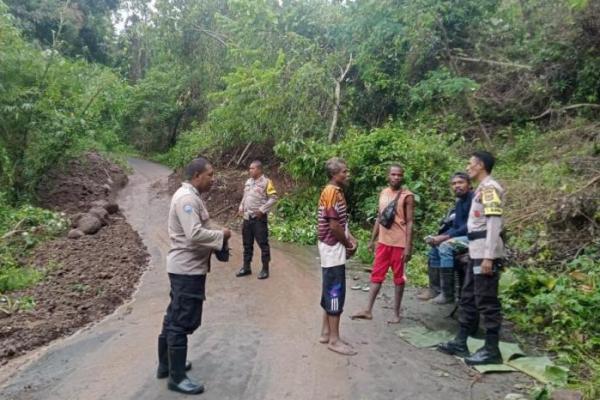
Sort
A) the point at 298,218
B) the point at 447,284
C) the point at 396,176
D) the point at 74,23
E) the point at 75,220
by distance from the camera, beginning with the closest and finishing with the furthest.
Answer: the point at 396,176 < the point at 447,284 < the point at 75,220 < the point at 298,218 < the point at 74,23

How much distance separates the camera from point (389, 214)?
18.0ft

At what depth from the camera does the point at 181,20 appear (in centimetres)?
1994

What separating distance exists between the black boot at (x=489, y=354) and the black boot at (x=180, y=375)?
8.00ft

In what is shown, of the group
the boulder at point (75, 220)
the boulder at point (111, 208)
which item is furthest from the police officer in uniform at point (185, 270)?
the boulder at point (111, 208)

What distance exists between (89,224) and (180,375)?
25.3 ft

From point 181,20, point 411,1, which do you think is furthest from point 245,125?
point 181,20

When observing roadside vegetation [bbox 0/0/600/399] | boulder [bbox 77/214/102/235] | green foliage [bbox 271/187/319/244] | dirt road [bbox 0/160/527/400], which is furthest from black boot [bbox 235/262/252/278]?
boulder [bbox 77/214/102/235]

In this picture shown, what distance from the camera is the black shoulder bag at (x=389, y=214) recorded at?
5.48m

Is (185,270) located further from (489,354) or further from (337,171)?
(489,354)

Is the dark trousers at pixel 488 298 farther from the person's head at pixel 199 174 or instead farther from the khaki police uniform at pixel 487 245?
the person's head at pixel 199 174

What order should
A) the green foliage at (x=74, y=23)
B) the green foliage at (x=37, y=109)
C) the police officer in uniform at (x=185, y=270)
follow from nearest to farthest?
the police officer in uniform at (x=185, y=270)
the green foliage at (x=37, y=109)
the green foliage at (x=74, y=23)

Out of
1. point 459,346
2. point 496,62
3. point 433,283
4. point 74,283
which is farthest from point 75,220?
point 496,62

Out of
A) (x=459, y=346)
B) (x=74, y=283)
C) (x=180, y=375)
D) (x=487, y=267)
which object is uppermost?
(x=487, y=267)

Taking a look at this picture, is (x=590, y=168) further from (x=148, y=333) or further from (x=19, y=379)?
(x=19, y=379)
